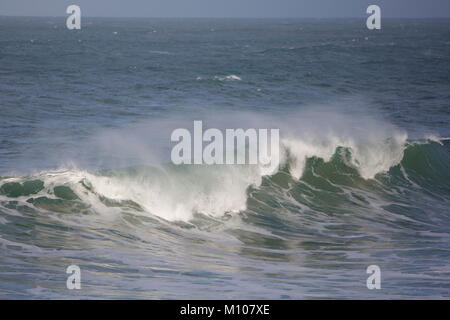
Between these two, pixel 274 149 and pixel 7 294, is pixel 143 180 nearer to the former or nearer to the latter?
pixel 274 149

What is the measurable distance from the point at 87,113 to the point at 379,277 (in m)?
18.6

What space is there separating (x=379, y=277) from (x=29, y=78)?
107ft

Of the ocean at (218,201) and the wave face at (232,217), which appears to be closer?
the ocean at (218,201)

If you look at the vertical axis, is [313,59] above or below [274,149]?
above

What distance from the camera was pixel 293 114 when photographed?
93.6ft

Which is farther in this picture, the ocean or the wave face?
the wave face

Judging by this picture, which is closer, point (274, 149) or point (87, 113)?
point (274, 149)

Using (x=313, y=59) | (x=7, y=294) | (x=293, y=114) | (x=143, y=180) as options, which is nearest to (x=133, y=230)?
(x=143, y=180)

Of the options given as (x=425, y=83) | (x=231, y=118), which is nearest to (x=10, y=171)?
(x=231, y=118)

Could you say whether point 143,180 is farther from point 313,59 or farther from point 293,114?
point 313,59

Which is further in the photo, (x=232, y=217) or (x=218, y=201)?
(x=218, y=201)

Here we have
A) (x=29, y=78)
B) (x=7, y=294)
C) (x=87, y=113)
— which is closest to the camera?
(x=7, y=294)

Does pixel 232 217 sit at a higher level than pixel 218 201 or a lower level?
lower

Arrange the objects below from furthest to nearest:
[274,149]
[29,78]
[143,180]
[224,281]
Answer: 1. [29,78]
2. [274,149]
3. [143,180]
4. [224,281]
